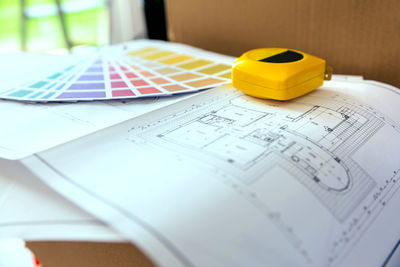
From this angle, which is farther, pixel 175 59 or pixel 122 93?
pixel 175 59

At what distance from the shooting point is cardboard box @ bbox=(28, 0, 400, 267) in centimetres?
47

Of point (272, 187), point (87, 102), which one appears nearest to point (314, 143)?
point (272, 187)

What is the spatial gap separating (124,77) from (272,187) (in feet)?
1.09

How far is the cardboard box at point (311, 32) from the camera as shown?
470mm

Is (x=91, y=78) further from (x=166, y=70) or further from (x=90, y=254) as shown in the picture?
(x=90, y=254)

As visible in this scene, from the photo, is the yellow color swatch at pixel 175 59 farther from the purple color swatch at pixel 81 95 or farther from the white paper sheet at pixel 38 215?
the white paper sheet at pixel 38 215

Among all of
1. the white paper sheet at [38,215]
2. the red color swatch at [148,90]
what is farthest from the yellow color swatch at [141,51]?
the white paper sheet at [38,215]

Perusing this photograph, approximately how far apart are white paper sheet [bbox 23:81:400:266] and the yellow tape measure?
0.03 m

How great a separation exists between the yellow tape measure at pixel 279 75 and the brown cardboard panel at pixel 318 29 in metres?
0.11

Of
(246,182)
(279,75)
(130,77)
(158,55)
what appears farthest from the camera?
(158,55)

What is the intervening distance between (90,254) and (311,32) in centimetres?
46

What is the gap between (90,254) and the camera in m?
0.31

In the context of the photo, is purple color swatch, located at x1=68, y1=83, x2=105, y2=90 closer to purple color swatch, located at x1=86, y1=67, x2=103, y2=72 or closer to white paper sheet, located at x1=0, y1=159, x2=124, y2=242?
purple color swatch, located at x1=86, y1=67, x2=103, y2=72

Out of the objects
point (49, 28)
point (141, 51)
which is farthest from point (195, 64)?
point (49, 28)
